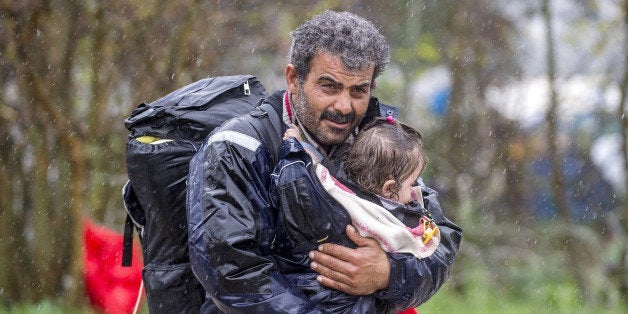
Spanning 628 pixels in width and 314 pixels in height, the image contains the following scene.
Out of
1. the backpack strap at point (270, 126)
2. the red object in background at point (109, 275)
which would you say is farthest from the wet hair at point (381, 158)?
the red object in background at point (109, 275)

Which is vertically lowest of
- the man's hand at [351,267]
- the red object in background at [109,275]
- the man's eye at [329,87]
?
the red object in background at [109,275]

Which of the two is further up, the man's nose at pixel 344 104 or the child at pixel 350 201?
the man's nose at pixel 344 104

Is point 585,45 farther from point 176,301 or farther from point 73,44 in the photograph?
point 176,301

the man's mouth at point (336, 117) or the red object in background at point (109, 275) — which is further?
the red object in background at point (109, 275)

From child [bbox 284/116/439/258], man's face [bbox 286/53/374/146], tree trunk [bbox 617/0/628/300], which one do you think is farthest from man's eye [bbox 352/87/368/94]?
tree trunk [bbox 617/0/628/300]

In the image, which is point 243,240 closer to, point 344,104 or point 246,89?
point 344,104

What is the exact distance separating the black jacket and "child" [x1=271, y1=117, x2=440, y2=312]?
0.13 ft

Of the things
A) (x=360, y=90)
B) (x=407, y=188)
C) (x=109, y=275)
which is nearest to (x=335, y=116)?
(x=360, y=90)

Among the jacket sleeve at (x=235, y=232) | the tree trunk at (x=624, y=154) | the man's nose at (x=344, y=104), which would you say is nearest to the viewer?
the jacket sleeve at (x=235, y=232)

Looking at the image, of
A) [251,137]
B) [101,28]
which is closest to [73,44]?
[101,28]

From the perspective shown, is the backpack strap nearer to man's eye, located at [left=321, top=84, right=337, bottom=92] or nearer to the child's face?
man's eye, located at [left=321, top=84, right=337, bottom=92]

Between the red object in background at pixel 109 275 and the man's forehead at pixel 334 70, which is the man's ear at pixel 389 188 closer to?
the man's forehead at pixel 334 70

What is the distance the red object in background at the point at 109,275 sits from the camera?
6441mm

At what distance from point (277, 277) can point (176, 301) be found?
0.69 m
